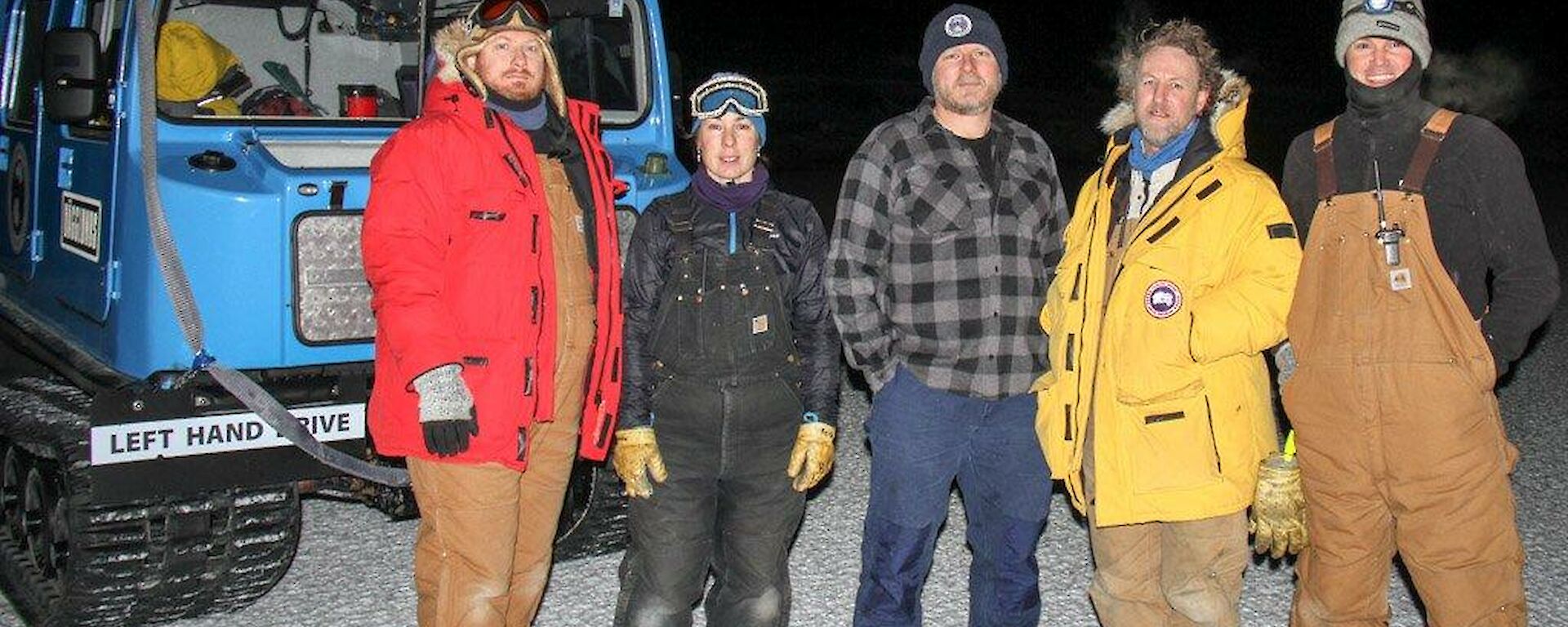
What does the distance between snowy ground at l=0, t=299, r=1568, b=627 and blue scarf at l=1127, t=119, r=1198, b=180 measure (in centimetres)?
185

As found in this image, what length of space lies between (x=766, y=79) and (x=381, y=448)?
34.7 m

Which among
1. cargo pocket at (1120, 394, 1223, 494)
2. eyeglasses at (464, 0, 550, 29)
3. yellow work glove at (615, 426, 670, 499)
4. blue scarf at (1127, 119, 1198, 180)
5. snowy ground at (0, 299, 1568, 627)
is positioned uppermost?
eyeglasses at (464, 0, 550, 29)

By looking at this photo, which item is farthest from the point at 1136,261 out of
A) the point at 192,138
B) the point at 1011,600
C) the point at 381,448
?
the point at 192,138

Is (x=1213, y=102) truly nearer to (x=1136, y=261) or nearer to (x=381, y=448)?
(x=1136, y=261)

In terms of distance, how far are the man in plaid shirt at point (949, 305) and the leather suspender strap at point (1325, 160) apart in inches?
27.4

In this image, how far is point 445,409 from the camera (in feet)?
10.8

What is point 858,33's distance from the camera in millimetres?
50469

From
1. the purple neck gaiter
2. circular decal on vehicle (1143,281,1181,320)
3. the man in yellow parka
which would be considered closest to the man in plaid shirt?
the man in yellow parka

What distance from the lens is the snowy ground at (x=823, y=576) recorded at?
4871 mm

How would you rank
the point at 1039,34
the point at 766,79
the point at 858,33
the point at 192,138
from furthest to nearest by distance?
the point at 858,33 < the point at 1039,34 < the point at 766,79 < the point at 192,138

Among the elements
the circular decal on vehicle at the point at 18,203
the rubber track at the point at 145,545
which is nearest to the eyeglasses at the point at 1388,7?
the rubber track at the point at 145,545

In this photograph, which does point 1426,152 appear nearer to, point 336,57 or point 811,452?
point 811,452

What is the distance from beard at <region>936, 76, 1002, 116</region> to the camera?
12.4 ft

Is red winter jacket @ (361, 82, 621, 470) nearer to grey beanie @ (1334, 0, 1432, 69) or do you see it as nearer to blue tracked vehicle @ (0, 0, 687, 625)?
blue tracked vehicle @ (0, 0, 687, 625)
